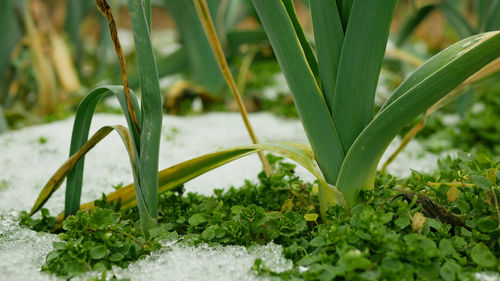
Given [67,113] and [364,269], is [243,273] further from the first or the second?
[67,113]

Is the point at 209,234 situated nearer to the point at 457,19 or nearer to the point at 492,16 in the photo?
the point at 492,16

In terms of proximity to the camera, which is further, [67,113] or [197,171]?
[67,113]

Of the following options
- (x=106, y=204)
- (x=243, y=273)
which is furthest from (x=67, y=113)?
(x=243, y=273)

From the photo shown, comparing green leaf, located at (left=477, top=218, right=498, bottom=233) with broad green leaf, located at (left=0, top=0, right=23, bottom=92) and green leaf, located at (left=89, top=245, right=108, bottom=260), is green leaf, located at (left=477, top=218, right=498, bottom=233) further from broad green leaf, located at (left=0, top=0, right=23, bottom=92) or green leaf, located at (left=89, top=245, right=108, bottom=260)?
broad green leaf, located at (left=0, top=0, right=23, bottom=92)

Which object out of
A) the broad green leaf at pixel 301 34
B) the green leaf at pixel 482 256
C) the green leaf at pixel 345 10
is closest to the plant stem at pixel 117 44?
Answer: the broad green leaf at pixel 301 34

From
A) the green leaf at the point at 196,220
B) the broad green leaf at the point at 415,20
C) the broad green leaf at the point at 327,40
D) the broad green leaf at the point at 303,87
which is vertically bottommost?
the green leaf at the point at 196,220

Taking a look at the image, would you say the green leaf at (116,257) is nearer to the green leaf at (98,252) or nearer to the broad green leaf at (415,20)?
the green leaf at (98,252)
